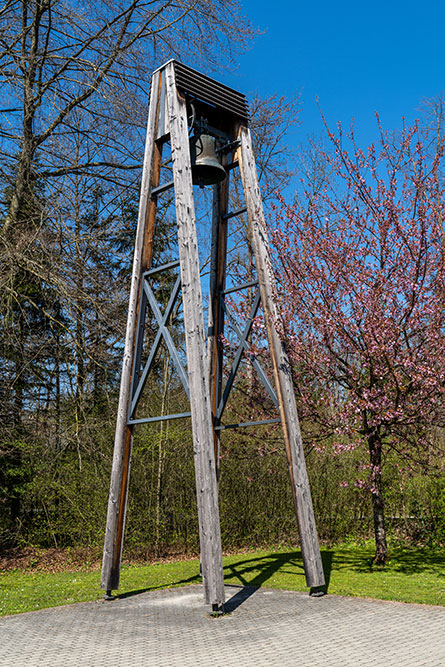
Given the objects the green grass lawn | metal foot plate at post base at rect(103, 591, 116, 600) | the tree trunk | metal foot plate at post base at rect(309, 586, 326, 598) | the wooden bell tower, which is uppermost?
the wooden bell tower

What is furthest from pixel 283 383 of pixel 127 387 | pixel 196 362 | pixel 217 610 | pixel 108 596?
pixel 108 596

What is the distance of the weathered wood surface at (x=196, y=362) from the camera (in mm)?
4996

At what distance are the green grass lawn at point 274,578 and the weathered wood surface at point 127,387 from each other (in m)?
0.58

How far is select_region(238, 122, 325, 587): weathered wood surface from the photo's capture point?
5.63 metres

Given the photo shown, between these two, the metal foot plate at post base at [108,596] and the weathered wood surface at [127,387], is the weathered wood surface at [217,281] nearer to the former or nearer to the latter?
the weathered wood surface at [127,387]

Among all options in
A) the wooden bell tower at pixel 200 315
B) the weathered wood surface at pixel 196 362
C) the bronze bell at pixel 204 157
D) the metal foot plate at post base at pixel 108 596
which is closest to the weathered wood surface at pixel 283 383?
the wooden bell tower at pixel 200 315

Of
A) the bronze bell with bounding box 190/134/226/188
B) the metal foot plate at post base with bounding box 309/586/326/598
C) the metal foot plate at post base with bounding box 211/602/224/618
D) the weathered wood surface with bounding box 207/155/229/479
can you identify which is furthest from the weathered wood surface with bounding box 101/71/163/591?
the metal foot plate at post base with bounding box 309/586/326/598

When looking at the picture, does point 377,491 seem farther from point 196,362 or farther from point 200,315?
point 200,315

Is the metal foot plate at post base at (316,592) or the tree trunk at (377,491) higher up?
the tree trunk at (377,491)

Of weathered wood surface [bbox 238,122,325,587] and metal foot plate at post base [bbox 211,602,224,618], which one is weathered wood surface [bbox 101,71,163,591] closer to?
weathered wood surface [bbox 238,122,325,587]

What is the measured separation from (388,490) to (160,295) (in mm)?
6090

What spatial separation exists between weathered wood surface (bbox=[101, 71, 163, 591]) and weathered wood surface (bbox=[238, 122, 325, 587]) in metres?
1.00

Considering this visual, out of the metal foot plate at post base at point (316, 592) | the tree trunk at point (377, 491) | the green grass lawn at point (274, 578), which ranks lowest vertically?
the green grass lawn at point (274, 578)

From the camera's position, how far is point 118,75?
10086 mm
